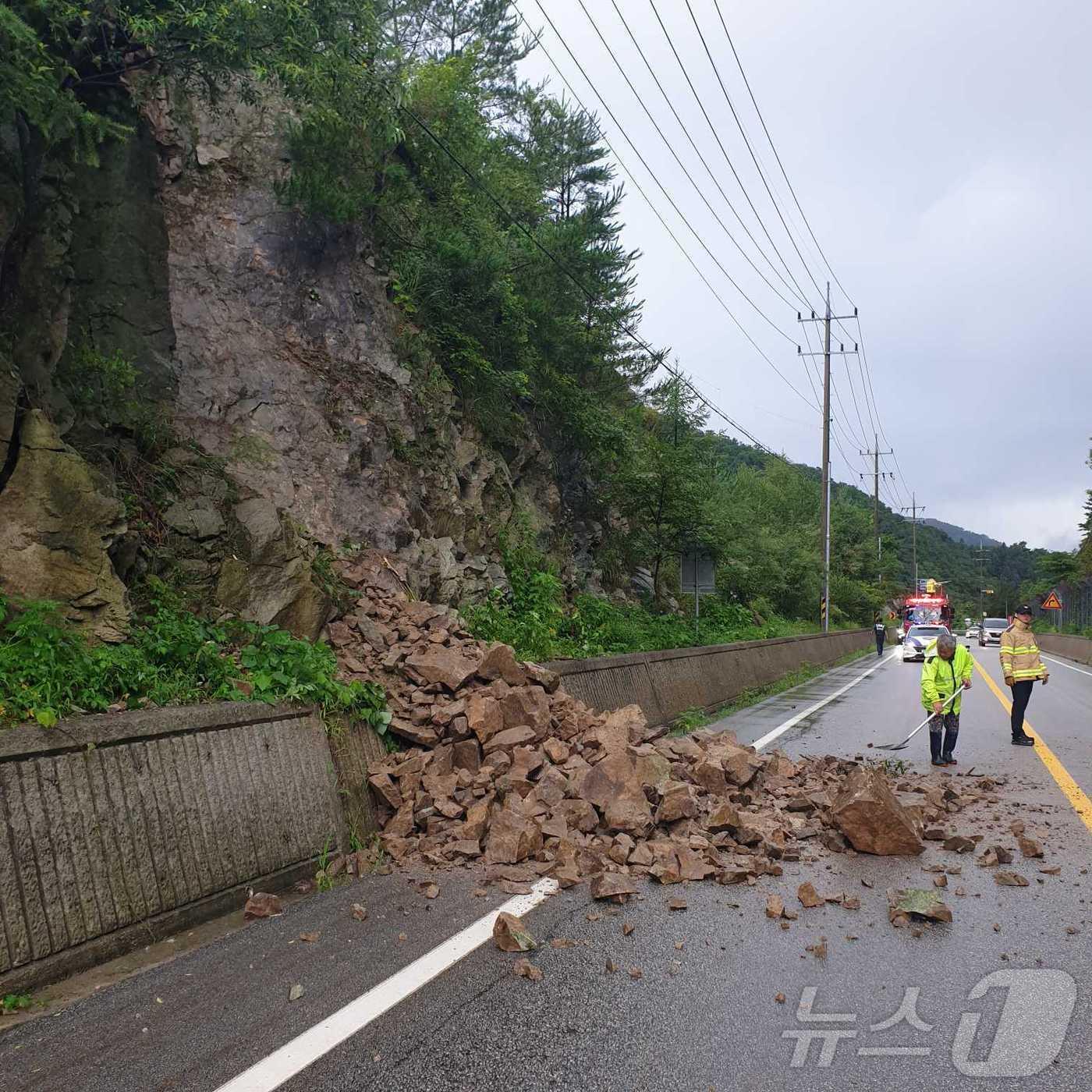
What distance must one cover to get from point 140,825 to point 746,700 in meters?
14.9

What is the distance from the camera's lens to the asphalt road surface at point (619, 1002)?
10.5ft

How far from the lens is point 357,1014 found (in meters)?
3.65

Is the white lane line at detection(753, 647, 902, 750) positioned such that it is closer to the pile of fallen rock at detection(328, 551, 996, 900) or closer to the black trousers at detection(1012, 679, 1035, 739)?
the pile of fallen rock at detection(328, 551, 996, 900)

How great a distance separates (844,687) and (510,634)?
11.9m

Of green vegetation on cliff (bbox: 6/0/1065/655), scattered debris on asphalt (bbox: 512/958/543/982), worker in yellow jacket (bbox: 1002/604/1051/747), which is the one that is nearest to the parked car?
green vegetation on cliff (bbox: 6/0/1065/655)

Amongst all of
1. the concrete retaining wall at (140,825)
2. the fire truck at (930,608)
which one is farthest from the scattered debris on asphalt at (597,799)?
the fire truck at (930,608)

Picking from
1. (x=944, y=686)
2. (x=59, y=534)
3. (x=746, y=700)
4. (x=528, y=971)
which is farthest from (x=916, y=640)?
(x=528, y=971)

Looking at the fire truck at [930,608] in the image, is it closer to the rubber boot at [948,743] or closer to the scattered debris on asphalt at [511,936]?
the rubber boot at [948,743]

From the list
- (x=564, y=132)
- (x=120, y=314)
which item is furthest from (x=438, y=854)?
(x=564, y=132)

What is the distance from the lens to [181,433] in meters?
10.9

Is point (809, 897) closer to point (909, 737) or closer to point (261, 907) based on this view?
point (261, 907)

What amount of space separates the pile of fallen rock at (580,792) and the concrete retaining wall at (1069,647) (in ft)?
102

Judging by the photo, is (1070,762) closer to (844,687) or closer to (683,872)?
(683,872)

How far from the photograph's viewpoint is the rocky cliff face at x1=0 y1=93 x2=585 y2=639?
712 cm
